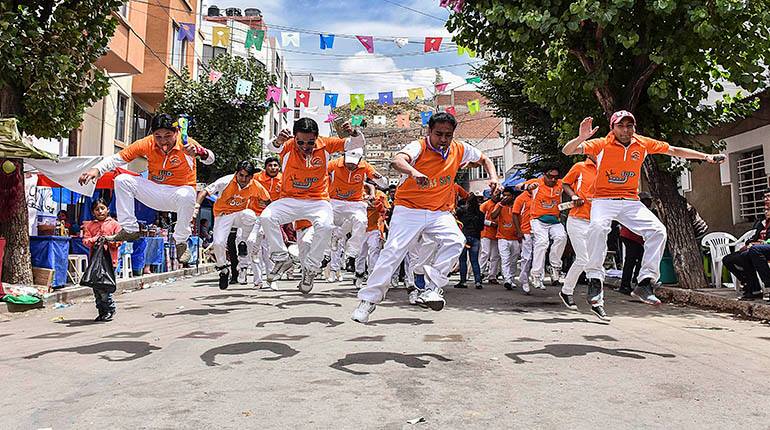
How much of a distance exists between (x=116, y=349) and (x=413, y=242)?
9.23ft

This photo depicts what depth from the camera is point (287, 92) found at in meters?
59.1

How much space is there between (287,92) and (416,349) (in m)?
56.0

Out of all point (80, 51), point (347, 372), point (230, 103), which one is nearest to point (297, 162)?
point (347, 372)

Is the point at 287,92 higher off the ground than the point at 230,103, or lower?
higher

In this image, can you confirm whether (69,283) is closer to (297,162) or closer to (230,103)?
(297,162)

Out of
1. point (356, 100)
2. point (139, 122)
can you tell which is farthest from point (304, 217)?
point (139, 122)

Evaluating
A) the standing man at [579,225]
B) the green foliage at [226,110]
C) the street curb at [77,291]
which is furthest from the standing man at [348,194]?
the green foliage at [226,110]

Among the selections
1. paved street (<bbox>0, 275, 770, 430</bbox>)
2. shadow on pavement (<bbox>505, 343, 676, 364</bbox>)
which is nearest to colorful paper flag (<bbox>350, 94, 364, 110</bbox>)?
paved street (<bbox>0, 275, 770, 430</bbox>)

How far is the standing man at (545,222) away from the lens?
1088 centimetres

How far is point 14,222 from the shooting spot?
9.83 metres

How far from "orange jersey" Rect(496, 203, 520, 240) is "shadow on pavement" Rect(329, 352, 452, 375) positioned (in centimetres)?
761

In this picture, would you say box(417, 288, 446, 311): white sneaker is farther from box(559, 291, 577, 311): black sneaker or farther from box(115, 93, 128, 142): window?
box(115, 93, 128, 142): window

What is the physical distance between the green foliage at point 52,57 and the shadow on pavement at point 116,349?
5506 mm

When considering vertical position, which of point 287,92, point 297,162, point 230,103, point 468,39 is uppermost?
point 287,92
